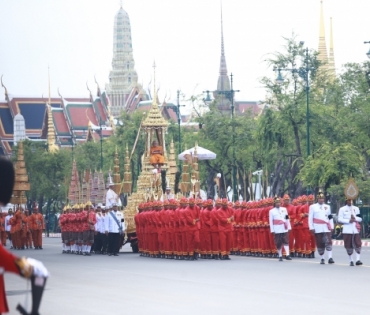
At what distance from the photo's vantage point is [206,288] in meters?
18.0

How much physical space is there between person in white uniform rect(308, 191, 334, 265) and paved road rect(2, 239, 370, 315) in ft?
1.41

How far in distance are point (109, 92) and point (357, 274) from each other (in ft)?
347

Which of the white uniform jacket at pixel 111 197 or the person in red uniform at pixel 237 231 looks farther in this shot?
the white uniform jacket at pixel 111 197

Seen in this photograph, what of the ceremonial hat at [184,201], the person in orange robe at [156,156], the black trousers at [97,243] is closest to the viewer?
the ceremonial hat at [184,201]

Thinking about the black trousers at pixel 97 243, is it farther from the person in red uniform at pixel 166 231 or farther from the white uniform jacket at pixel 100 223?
the person in red uniform at pixel 166 231

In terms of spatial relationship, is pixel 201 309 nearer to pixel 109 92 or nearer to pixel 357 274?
pixel 357 274

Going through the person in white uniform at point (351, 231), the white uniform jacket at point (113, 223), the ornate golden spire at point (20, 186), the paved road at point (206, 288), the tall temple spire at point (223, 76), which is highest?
the tall temple spire at point (223, 76)

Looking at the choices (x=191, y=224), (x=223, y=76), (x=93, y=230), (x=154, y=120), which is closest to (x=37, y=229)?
(x=154, y=120)

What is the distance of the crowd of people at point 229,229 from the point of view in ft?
A: 88.6

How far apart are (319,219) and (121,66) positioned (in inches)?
4173

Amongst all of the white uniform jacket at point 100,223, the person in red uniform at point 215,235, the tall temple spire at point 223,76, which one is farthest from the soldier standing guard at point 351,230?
the tall temple spire at point 223,76

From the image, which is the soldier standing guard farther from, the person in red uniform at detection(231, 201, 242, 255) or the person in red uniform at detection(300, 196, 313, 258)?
the person in red uniform at detection(231, 201, 242, 255)

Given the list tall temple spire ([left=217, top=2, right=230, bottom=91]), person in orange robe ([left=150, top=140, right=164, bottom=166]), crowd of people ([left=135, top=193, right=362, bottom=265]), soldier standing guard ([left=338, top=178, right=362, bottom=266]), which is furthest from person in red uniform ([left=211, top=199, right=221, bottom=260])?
tall temple spire ([left=217, top=2, right=230, bottom=91])

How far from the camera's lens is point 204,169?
61000 millimetres
